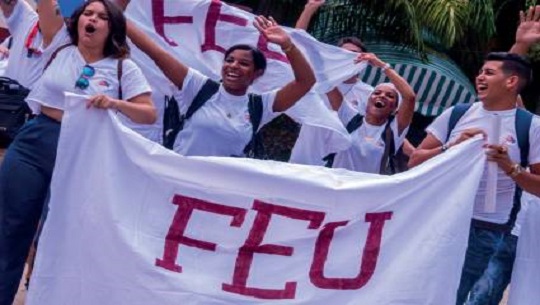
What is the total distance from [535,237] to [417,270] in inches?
33.2

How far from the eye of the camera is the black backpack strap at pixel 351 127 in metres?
6.19

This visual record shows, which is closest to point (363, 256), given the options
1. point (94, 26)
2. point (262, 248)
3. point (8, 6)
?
point (262, 248)

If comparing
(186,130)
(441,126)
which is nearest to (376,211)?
(441,126)

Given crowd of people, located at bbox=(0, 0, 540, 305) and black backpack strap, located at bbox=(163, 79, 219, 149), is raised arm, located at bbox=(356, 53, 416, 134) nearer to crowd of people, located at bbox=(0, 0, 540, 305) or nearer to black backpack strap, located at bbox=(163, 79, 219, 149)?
crowd of people, located at bbox=(0, 0, 540, 305)

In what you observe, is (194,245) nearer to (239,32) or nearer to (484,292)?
(484,292)

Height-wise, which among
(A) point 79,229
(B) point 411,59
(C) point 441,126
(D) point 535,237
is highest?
(B) point 411,59

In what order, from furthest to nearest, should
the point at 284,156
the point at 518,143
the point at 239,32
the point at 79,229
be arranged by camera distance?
the point at 284,156, the point at 239,32, the point at 518,143, the point at 79,229

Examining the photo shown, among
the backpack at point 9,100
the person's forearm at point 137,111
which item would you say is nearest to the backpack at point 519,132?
the person's forearm at point 137,111

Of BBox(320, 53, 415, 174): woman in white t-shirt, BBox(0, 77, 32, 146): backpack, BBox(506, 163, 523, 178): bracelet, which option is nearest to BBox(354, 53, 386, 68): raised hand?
BBox(320, 53, 415, 174): woman in white t-shirt

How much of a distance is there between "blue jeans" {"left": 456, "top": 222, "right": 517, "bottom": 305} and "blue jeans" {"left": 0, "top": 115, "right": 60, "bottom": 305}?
6.59ft

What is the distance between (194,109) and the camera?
17.2ft

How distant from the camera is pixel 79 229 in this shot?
4430 millimetres

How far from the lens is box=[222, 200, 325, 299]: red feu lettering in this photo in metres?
4.52

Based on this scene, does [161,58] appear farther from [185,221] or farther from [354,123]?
[354,123]
